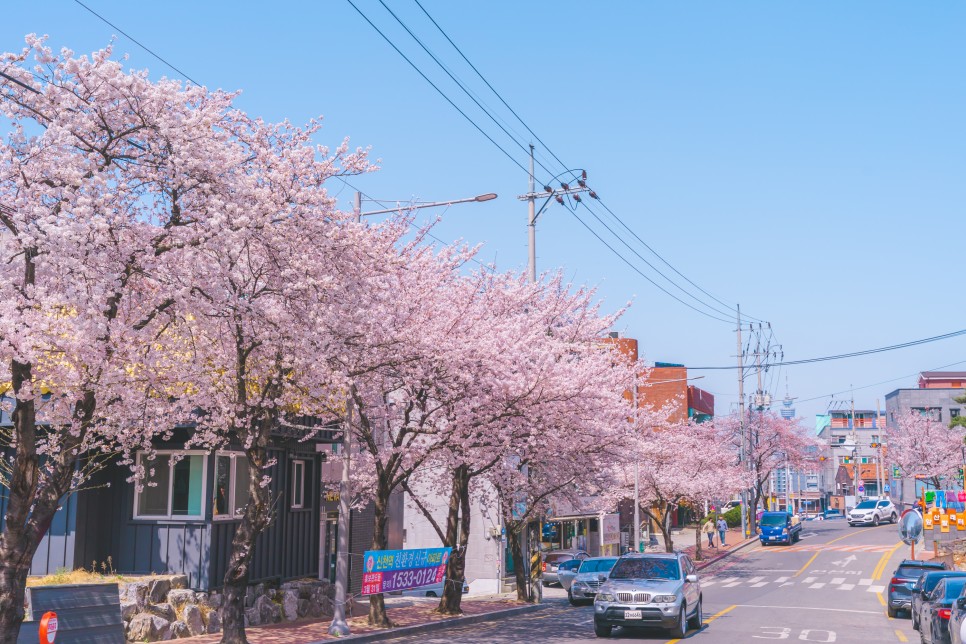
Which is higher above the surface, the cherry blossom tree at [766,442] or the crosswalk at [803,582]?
the cherry blossom tree at [766,442]

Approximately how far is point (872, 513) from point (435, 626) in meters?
62.8

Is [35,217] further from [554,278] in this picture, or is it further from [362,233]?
[554,278]

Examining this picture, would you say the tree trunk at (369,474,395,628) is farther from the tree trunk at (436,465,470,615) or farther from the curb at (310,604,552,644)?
the tree trunk at (436,465,470,615)

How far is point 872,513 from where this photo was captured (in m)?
74.9

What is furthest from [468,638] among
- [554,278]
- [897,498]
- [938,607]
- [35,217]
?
[897,498]

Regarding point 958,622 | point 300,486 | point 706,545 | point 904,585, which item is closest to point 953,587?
point 958,622

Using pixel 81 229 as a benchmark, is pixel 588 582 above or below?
below

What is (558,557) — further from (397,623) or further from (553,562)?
(397,623)

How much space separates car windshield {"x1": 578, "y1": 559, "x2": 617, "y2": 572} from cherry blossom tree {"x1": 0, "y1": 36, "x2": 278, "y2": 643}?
20218 millimetres

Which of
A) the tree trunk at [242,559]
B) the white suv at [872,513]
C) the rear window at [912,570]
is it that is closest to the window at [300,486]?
the tree trunk at [242,559]

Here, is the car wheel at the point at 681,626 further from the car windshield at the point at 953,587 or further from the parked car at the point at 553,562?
the parked car at the point at 553,562

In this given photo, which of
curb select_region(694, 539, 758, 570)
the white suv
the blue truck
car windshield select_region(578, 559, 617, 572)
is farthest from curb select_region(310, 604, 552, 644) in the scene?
the white suv

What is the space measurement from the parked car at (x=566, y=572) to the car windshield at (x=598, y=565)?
12.7ft

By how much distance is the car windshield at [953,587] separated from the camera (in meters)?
18.1
